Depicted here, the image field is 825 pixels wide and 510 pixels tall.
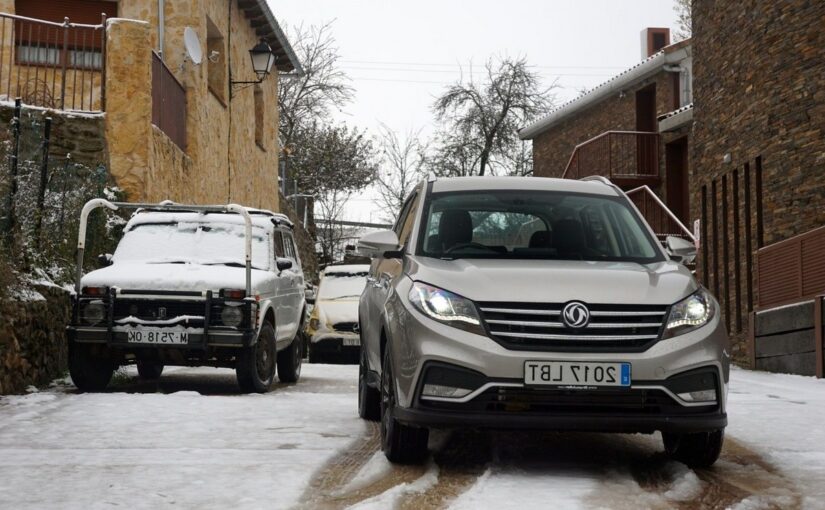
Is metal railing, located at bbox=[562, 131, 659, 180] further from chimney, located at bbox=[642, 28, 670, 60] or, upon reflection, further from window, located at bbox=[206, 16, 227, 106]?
window, located at bbox=[206, 16, 227, 106]

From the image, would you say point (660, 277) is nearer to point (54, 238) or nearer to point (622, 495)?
point (622, 495)

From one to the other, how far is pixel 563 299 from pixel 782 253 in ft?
36.7

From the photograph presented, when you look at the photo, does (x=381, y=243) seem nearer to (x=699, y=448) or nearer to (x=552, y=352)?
(x=552, y=352)

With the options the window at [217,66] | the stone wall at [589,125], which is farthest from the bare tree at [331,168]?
the window at [217,66]

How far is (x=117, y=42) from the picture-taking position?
1509 centimetres

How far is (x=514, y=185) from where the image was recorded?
7.43 metres

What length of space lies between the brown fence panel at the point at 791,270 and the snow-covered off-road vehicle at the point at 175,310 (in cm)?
722

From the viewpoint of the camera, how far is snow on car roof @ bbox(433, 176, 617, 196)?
24.2ft

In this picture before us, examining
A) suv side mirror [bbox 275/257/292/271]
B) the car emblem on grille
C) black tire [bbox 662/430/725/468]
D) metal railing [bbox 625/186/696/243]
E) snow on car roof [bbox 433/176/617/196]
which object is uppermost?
metal railing [bbox 625/186/696/243]

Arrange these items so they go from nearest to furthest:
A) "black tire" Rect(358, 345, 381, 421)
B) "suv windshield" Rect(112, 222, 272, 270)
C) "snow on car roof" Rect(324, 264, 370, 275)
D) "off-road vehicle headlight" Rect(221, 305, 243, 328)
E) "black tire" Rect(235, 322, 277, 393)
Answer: "black tire" Rect(358, 345, 381, 421) < "off-road vehicle headlight" Rect(221, 305, 243, 328) < "black tire" Rect(235, 322, 277, 393) < "suv windshield" Rect(112, 222, 272, 270) < "snow on car roof" Rect(324, 264, 370, 275)

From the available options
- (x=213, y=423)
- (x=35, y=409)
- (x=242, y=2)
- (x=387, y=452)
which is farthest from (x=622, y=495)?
(x=242, y=2)

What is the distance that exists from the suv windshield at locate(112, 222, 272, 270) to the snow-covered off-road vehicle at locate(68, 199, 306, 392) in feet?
0.04

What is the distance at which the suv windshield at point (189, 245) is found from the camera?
1125cm

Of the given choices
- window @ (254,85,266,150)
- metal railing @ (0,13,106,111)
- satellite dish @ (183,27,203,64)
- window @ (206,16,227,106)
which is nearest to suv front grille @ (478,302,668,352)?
metal railing @ (0,13,106,111)
